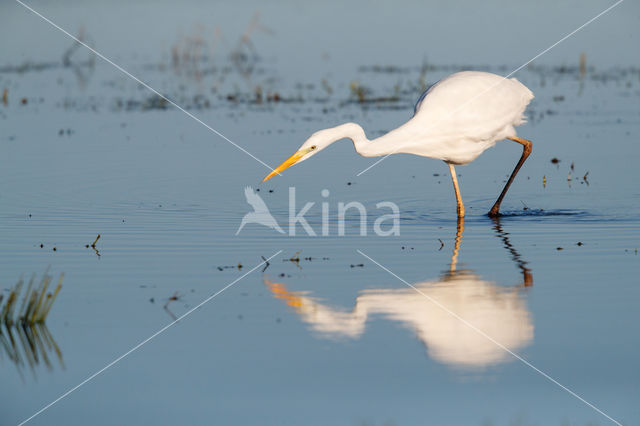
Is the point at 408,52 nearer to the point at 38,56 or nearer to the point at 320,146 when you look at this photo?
the point at 38,56

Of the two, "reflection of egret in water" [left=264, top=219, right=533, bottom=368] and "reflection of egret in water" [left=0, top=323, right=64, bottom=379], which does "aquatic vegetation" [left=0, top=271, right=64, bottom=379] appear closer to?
"reflection of egret in water" [left=0, top=323, right=64, bottom=379]

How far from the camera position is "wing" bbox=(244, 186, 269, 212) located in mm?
11539

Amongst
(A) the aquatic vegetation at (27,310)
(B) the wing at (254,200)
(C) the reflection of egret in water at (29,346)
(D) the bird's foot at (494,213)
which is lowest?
(C) the reflection of egret in water at (29,346)

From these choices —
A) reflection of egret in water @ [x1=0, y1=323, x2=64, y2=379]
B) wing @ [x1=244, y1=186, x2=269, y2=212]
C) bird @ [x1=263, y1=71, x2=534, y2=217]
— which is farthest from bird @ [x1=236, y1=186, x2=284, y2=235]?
reflection of egret in water @ [x1=0, y1=323, x2=64, y2=379]

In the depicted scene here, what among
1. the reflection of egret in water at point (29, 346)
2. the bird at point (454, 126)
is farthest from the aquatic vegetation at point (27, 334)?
the bird at point (454, 126)

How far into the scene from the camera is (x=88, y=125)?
19.1 m

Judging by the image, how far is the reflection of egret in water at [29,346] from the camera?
244 inches

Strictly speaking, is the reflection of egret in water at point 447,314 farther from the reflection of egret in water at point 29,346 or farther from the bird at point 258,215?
the bird at point 258,215

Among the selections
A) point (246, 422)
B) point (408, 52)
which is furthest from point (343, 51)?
point (246, 422)

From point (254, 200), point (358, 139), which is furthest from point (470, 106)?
point (254, 200)

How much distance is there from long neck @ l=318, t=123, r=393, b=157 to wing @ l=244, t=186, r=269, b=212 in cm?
152

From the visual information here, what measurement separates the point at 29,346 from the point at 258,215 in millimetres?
4922

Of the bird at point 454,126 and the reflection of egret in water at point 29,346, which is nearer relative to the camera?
the reflection of egret in water at point 29,346

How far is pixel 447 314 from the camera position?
7.16 metres
